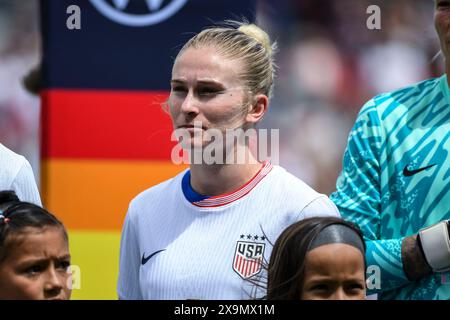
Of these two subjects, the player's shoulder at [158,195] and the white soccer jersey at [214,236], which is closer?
the white soccer jersey at [214,236]

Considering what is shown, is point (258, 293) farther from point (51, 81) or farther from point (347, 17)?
point (347, 17)

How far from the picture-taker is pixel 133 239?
11.5ft

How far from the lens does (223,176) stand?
338 centimetres

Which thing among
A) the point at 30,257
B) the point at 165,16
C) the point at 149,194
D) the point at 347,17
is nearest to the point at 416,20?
the point at 347,17

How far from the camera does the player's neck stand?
11.1 feet

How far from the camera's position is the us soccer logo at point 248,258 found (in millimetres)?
3156

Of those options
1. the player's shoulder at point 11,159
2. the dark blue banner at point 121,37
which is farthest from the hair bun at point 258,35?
the dark blue banner at point 121,37

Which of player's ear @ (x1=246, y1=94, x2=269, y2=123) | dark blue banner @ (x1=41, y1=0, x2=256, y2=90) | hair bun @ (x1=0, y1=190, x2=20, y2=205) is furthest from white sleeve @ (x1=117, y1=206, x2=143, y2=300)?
dark blue banner @ (x1=41, y1=0, x2=256, y2=90)

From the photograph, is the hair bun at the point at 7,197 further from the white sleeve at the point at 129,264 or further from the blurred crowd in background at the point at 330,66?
the blurred crowd in background at the point at 330,66

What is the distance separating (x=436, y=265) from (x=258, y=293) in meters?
0.56

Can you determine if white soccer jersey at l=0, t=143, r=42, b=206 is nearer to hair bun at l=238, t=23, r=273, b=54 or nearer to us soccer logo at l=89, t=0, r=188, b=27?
hair bun at l=238, t=23, r=273, b=54

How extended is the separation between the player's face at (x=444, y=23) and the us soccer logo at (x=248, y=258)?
A: 885 mm

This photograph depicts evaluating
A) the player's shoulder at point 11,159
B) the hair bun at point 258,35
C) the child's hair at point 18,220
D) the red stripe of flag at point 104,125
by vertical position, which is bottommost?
the child's hair at point 18,220

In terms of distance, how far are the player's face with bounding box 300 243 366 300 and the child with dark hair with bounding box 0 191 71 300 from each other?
2.51 ft
